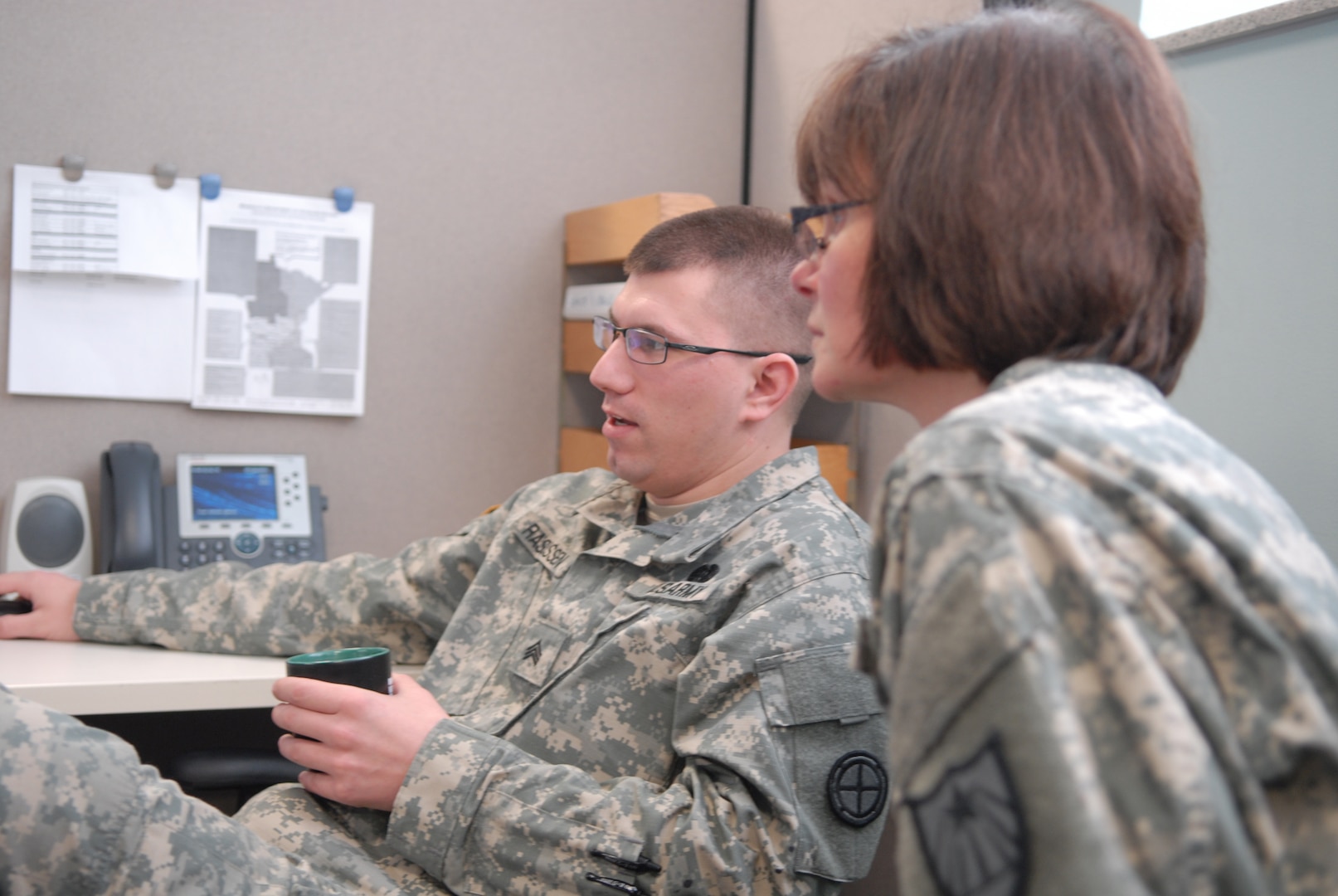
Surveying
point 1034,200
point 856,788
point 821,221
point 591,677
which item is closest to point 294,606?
point 591,677

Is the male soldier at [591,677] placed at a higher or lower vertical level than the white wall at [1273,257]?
lower

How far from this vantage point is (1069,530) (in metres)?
0.44

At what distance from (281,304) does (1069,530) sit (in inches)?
57.0

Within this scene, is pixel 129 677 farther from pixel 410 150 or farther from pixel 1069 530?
pixel 1069 530

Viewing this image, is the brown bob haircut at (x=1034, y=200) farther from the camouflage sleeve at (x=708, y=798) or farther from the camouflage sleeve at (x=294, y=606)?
the camouflage sleeve at (x=294, y=606)

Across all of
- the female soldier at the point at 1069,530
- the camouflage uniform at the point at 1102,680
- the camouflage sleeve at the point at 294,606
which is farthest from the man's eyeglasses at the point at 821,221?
the camouflage sleeve at the point at 294,606

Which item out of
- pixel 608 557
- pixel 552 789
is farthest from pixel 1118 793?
pixel 608 557

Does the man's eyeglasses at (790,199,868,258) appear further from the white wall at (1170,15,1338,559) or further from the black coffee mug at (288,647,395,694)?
the black coffee mug at (288,647,395,694)

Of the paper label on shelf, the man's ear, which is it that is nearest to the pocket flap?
the man's ear

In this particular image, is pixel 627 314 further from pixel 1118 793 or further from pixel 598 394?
pixel 1118 793

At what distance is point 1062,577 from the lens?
1.45ft

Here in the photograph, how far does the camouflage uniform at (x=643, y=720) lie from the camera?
92 centimetres

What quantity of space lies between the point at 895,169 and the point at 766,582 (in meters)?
0.49

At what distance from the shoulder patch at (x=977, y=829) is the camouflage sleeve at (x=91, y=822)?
0.61 meters
